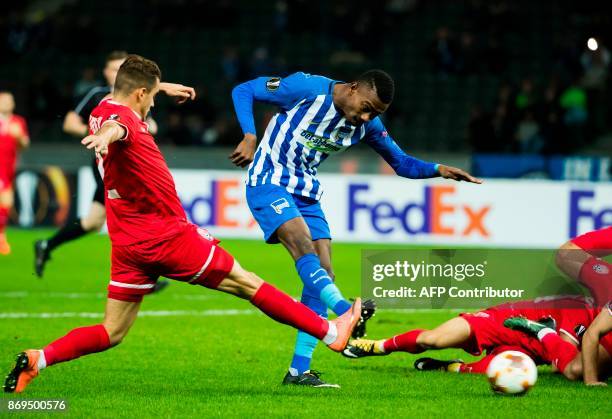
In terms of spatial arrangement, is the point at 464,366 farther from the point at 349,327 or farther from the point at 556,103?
the point at 556,103

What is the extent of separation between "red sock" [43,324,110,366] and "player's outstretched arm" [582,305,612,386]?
2.91 m

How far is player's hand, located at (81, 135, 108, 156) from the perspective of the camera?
573 centimetres

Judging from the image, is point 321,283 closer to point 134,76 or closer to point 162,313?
point 134,76

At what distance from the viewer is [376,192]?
17.7m

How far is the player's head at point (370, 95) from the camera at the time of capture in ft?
23.6

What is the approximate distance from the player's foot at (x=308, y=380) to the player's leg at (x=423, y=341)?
0.67 meters

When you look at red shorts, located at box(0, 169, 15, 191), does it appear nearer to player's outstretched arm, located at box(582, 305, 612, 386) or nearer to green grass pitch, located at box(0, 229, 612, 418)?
green grass pitch, located at box(0, 229, 612, 418)

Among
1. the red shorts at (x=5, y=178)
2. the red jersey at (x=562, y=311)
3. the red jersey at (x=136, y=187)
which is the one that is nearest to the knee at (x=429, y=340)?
the red jersey at (x=562, y=311)

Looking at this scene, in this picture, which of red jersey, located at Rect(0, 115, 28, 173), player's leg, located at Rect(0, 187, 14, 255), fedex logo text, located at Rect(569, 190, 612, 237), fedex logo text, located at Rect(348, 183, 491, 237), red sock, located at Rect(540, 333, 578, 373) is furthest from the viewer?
fedex logo text, located at Rect(348, 183, 491, 237)

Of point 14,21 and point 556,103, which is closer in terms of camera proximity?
point 556,103

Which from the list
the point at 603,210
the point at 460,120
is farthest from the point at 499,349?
the point at 460,120

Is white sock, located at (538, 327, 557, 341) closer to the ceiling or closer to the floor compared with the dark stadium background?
closer to the floor

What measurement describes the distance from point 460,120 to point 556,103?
282 cm

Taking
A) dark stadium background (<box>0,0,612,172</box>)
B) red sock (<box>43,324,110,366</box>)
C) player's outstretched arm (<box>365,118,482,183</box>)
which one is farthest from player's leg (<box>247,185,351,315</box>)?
dark stadium background (<box>0,0,612,172</box>)
